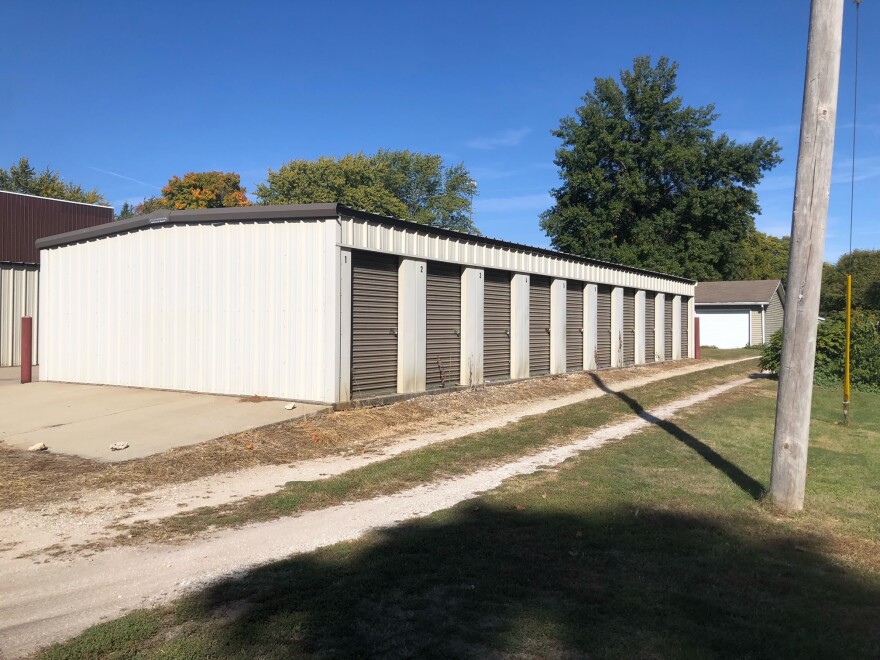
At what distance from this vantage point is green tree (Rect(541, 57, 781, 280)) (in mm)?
45219

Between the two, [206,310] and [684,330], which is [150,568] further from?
[684,330]

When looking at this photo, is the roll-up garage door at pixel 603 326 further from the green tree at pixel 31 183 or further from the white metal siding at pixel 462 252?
the green tree at pixel 31 183

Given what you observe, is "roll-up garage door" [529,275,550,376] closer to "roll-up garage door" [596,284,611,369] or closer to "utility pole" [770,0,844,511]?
"roll-up garage door" [596,284,611,369]

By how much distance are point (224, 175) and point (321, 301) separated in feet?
169

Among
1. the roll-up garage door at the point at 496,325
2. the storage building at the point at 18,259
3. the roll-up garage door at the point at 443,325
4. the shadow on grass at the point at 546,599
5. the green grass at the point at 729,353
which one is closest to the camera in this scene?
the shadow on grass at the point at 546,599

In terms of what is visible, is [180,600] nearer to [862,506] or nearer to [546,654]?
[546,654]

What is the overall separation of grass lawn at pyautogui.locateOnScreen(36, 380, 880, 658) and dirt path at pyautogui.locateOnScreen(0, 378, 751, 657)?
27 cm

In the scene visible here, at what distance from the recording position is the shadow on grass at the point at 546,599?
4047 millimetres

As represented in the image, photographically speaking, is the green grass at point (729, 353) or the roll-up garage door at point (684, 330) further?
the green grass at point (729, 353)

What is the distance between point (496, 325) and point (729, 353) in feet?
79.7

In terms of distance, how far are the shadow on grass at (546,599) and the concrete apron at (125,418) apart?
5.68 meters

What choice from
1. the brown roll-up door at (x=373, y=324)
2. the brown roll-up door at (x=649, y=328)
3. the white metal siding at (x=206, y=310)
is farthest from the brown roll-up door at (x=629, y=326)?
the white metal siding at (x=206, y=310)

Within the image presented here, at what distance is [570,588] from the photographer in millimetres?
4930

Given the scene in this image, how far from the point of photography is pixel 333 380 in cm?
1281
